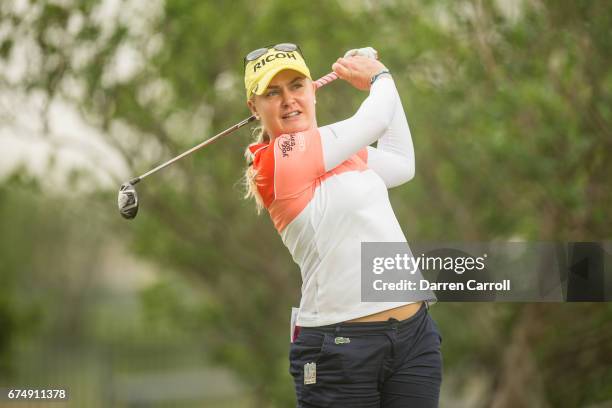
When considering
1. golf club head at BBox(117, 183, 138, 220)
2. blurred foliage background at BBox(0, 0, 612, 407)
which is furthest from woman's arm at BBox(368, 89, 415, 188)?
blurred foliage background at BBox(0, 0, 612, 407)

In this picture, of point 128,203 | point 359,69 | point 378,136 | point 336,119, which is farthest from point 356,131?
point 336,119

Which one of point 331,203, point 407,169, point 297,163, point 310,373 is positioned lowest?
point 310,373

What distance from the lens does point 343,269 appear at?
2.91 metres

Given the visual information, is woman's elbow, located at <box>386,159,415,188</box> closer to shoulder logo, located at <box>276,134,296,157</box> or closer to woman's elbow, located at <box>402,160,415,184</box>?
woman's elbow, located at <box>402,160,415,184</box>

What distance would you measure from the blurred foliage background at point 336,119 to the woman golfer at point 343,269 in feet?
14.5

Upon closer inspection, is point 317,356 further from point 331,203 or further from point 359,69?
point 359,69

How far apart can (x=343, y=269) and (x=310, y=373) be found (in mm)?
362

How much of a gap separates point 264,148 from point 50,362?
49.6ft

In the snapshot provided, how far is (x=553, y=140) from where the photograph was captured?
8.08 m

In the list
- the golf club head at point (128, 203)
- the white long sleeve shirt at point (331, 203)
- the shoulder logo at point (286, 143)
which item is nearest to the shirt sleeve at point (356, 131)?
the white long sleeve shirt at point (331, 203)

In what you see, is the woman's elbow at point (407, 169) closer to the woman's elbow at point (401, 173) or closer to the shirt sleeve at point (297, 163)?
the woman's elbow at point (401, 173)

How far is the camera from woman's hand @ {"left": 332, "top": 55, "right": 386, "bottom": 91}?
10.5 ft

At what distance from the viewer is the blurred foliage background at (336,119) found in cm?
791

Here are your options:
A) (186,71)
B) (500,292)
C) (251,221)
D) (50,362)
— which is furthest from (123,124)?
(50,362)
